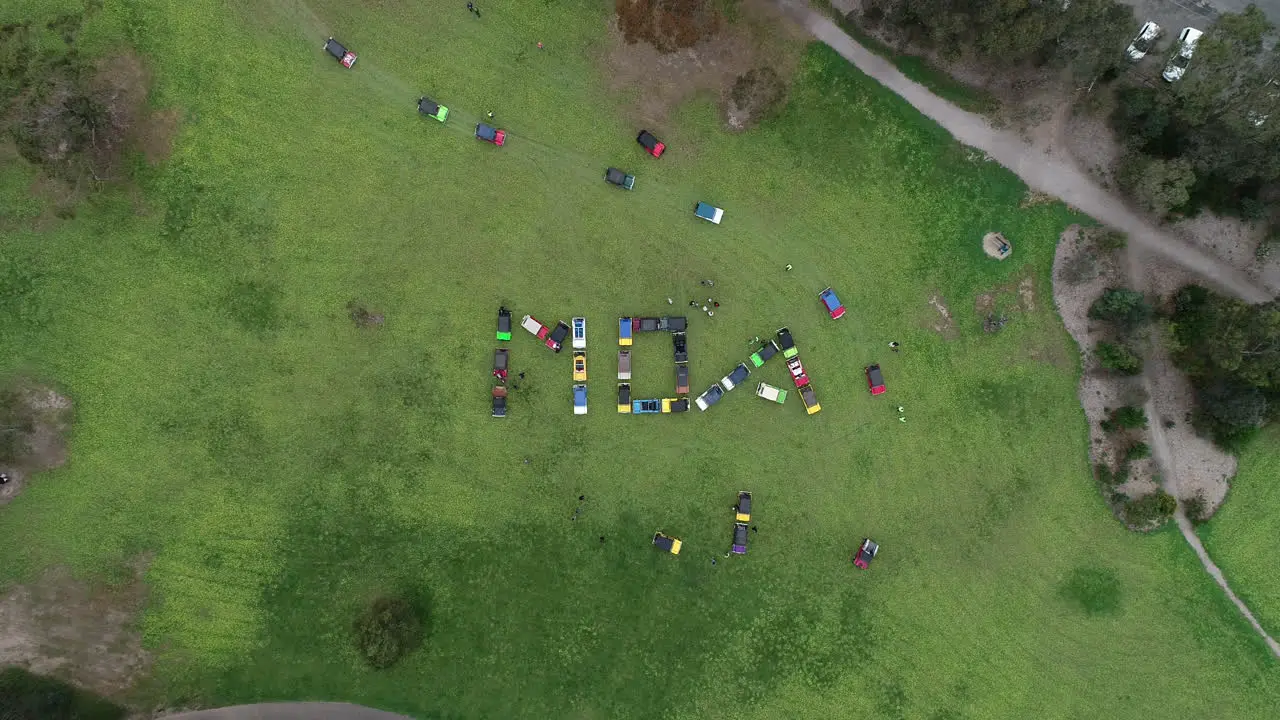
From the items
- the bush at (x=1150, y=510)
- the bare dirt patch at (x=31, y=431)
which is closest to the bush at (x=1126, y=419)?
the bush at (x=1150, y=510)

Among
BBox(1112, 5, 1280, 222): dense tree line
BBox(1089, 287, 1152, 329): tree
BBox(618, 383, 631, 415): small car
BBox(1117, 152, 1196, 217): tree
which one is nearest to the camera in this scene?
BBox(1112, 5, 1280, 222): dense tree line

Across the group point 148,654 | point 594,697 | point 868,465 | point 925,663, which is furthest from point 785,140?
point 148,654

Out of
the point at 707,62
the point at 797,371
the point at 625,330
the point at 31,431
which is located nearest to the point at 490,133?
the point at 707,62

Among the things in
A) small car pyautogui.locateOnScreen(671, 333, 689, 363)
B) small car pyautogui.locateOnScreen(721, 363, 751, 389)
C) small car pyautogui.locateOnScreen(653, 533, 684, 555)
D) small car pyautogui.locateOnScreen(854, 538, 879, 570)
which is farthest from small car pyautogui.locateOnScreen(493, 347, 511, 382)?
small car pyautogui.locateOnScreen(854, 538, 879, 570)

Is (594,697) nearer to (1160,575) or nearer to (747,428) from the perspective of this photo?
(747,428)

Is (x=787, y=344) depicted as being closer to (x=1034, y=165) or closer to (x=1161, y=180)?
(x=1034, y=165)

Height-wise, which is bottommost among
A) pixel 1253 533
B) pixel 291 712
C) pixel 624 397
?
pixel 291 712

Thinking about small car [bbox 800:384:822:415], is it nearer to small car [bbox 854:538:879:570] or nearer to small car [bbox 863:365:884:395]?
small car [bbox 863:365:884:395]
